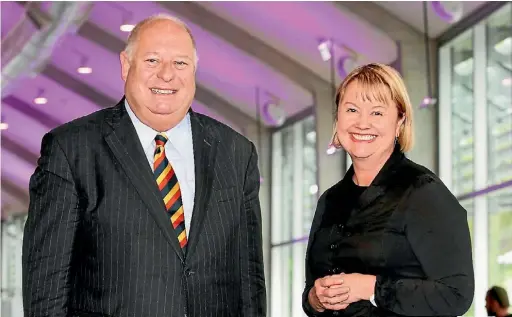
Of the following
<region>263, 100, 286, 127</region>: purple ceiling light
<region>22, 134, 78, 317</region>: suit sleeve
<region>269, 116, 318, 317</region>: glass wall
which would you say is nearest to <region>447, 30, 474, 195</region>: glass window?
<region>263, 100, 286, 127</region>: purple ceiling light

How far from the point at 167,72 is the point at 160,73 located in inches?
0.8

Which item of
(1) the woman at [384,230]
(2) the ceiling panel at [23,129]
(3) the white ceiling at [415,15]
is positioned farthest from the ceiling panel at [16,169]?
(1) the woman at [384,230]

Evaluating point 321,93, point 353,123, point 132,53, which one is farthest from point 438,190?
point 321,93

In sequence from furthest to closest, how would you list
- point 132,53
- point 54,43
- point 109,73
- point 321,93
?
point 321,93, point 109,73, point 54,43, point 132,53

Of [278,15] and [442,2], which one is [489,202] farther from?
[278,15]

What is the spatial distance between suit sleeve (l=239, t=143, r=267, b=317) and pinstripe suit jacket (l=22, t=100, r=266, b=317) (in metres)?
0.04

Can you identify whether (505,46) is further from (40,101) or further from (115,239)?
(115,239)

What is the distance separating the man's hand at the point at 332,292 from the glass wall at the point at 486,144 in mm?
6305

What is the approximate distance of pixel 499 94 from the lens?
30.0ft

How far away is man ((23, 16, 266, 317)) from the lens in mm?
2621

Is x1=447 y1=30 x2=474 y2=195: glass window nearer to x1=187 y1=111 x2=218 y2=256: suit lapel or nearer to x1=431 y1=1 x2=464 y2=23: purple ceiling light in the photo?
x1=431 y1=1 x2=464 y2=23: purple ceiling light

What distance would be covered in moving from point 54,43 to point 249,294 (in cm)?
781

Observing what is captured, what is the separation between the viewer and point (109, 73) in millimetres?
10969

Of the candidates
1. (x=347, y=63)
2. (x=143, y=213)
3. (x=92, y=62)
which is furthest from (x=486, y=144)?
(x=143, y=213)
